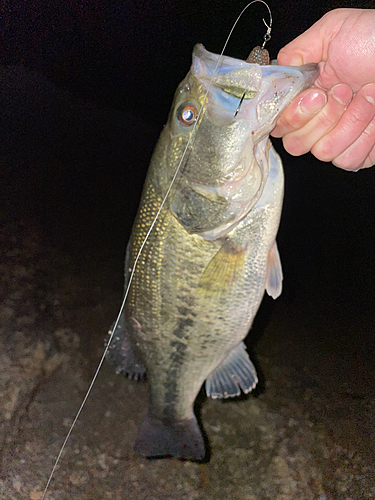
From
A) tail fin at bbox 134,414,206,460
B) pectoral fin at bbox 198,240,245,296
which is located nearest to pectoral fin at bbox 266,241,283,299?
pectoral fin at bbox 198,240,245,296

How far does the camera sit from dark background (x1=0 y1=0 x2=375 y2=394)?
2141mm

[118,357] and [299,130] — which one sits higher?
[299,130]

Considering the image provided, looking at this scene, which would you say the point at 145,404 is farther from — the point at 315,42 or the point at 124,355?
the point at 315,42

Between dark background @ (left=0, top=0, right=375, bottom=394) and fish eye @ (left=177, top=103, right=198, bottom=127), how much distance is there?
1518 mm

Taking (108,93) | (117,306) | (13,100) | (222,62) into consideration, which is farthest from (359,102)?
(13,100)

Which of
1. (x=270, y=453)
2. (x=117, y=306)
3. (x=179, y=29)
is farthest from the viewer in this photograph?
(x=179, y=29)

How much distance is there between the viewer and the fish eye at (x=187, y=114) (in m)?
0.93

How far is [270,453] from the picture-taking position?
73.6 inches

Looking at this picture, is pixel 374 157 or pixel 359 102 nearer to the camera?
pixel 359 102

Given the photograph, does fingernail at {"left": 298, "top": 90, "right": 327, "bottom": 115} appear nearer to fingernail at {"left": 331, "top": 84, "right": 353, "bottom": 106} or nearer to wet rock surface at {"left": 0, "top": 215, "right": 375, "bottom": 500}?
fingernail at {"left": 331, "top": 84, "right": 353, "bottom": 106}

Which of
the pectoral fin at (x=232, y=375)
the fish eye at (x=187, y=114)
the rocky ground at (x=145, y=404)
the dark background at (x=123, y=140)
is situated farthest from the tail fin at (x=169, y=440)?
the fish eye at (x=187, y=114)

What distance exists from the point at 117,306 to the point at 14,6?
9.89 ft

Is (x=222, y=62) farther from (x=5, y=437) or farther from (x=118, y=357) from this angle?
(x=5, y=437)

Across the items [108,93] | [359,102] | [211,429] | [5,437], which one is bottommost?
[5,437]
